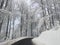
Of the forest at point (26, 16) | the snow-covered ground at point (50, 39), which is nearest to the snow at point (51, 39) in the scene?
the snow-covered ground at point (50, 39)

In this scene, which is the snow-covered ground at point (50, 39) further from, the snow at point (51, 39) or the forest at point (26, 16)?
the forest at point (26, 16)

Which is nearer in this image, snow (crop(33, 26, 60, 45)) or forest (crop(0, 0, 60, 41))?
snow (crop(33, 26, 60, 45))

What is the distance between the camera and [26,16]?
6.45 m

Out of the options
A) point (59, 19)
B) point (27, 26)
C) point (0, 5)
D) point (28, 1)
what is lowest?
point (27, 26)

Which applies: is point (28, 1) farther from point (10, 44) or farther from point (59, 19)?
point (10, 44)

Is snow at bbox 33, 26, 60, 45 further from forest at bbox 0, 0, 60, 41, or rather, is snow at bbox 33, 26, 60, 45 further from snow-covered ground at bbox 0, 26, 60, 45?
forest at bbox 0, 0, 60, 41

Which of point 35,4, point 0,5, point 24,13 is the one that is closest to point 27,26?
point 24,13

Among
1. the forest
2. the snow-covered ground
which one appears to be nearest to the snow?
the snow-covered ground

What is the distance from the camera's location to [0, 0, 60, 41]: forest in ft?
17.3

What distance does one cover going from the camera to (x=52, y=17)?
5.17 meters

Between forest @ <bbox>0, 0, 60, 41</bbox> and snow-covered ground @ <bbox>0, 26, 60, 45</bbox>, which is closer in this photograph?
snow-covered ground @ <bbox>0, 26, 60, 45</bbox>

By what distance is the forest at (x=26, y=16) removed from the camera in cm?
527

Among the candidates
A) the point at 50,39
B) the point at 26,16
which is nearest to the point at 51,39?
the point at 50,39

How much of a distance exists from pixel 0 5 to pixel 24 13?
1780 millimetres
